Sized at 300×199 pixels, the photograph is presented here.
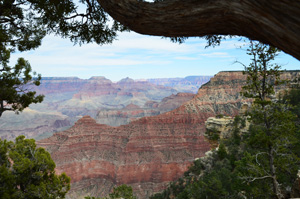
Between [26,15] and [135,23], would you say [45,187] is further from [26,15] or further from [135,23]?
[135,23]

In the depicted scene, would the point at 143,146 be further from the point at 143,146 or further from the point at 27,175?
the point at 27,175

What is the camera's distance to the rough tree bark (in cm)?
179

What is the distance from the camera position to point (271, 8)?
72.6 inches

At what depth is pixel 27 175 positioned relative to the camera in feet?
31.1

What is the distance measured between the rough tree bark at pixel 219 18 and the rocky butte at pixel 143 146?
2440 inches

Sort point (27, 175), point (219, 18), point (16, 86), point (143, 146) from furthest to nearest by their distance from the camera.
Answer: point (143, 146), point (27, 175), point (16, 86), point (219, 18)

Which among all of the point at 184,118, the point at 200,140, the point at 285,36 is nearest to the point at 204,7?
the point at 285,36

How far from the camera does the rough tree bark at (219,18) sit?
1789 mm

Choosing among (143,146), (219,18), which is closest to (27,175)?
(219,18)

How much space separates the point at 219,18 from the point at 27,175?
10796mm

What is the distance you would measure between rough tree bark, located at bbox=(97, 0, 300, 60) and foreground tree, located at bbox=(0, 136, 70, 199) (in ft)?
30.1

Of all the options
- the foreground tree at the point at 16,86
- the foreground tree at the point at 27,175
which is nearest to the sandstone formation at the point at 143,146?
the foreground tree at the point at 27,175

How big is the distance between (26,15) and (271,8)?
699cm

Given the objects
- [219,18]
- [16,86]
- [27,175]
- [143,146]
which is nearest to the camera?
[219,18]
